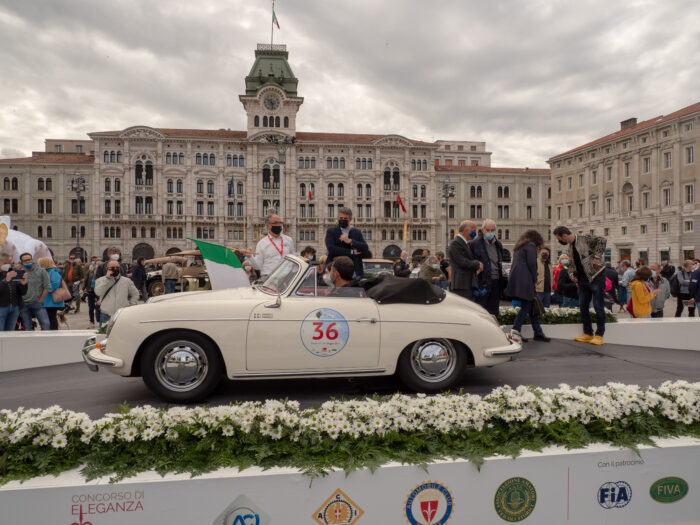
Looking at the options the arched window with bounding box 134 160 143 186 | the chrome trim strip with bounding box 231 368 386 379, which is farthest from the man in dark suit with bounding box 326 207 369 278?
the arched window with bounding box 134 160 143 186

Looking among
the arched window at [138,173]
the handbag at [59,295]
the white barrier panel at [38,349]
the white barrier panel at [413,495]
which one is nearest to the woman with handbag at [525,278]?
the white barrier panel at [413,495]

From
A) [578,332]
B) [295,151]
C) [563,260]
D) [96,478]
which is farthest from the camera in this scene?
[295,151]

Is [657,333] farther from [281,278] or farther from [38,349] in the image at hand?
[38,349]

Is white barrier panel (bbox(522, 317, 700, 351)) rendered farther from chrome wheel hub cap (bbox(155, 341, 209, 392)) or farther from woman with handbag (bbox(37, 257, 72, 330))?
woman with handbag (bbox(37, 257, 72, 330))

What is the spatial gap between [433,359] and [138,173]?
6067 cm

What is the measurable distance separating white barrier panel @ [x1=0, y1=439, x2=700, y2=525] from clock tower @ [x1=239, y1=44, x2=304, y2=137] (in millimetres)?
58874

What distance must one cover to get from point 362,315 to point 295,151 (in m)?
57.3

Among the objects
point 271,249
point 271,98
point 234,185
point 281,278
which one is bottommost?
point 281,278

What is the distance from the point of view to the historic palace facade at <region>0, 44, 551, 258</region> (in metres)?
56.8

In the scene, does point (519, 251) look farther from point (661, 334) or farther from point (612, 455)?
point (612, 455)

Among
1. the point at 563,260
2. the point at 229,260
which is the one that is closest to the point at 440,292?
the point at 229,260

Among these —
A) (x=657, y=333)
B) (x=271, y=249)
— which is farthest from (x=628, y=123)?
(x=271, y=249)

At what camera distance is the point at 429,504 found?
2801mm

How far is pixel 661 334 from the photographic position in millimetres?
7648
